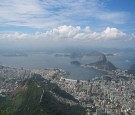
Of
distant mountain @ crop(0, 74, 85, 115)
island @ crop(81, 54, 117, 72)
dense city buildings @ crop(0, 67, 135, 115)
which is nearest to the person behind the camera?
distant mountain @ crop(0, 74, 85, 115)

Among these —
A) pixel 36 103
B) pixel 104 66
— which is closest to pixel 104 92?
pixel 36 103

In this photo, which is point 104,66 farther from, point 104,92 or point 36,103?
point 36,103

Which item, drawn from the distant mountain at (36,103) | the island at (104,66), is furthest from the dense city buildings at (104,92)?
the island at (104,66)

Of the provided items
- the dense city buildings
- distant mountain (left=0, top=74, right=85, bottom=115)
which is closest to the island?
the dense city buildings

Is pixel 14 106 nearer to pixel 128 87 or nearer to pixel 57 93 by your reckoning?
pixel 57 93

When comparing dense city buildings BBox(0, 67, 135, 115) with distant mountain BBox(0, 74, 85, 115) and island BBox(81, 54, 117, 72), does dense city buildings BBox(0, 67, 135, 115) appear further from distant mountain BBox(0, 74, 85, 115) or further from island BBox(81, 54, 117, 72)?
island BBox(81, 54, 117, 72)

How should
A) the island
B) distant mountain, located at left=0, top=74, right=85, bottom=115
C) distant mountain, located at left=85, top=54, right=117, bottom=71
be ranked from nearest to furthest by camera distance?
distant mountain, located at left=0, top=74, right=85, bottom=115
the island
distant mountain, located at left=85, top=54, right=117, bottom=71

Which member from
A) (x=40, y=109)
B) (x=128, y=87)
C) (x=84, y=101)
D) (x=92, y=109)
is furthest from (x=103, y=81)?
(x=40, y=109)

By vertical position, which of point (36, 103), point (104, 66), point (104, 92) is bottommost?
point (104, 92)

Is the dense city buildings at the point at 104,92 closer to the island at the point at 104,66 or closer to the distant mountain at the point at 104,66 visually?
the island at the point at 104,66
